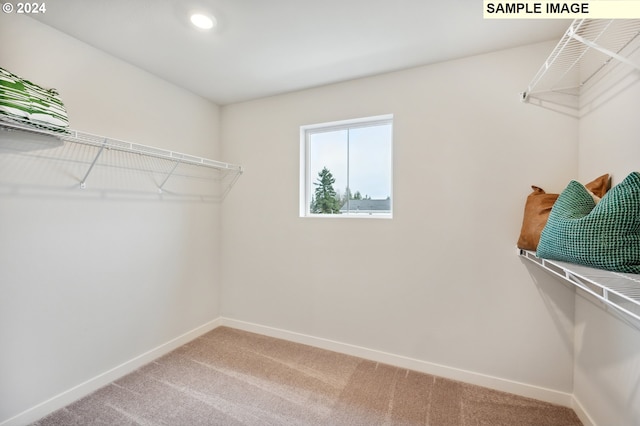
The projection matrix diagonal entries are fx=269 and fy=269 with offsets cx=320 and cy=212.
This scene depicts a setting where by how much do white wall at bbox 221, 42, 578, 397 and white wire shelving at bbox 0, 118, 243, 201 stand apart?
0.69m

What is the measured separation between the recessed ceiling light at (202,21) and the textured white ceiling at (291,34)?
42mm

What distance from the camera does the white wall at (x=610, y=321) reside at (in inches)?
47.0

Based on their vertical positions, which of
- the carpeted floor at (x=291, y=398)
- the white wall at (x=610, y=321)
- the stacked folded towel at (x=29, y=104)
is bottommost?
the carpeted floor at (x=291, y=398)

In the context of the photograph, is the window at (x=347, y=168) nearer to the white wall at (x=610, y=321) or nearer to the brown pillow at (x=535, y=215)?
the brown pillow at (x=535, y=215)

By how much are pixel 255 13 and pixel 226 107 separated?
1.47 meters

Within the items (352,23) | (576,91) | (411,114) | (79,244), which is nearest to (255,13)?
(352,23)

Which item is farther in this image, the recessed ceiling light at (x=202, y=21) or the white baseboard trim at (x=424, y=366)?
the white baseboard trim at (x=424, y=366)

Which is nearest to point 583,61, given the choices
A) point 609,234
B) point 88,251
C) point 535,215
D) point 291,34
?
point 535,215

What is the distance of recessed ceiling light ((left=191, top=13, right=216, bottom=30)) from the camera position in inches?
60.0

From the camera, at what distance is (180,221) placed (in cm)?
242

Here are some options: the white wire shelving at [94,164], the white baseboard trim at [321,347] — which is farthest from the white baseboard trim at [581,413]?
the white wire shelving at [94,164]

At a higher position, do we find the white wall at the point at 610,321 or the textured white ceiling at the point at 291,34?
the textured white ceiling at the point at 291,34

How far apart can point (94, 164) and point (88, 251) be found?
58cm

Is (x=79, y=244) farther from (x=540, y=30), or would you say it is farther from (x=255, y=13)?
(x=540, y=30)
